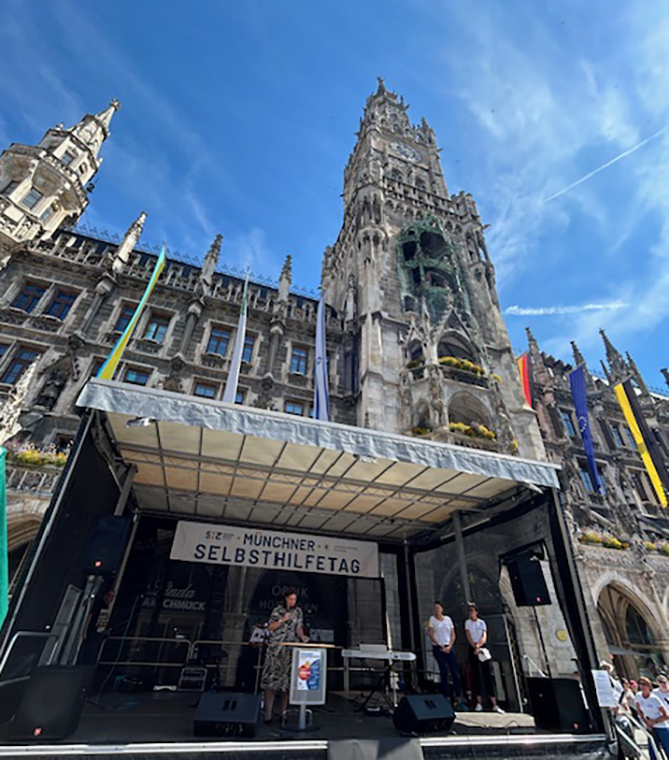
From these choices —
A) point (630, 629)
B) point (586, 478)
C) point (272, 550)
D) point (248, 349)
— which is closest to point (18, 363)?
point (248, 349)

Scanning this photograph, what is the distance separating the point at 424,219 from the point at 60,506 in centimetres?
2804

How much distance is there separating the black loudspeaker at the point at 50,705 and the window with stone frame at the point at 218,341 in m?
16.1

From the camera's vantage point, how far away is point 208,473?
8492mm

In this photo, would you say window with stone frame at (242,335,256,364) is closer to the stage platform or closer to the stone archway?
the stage platform

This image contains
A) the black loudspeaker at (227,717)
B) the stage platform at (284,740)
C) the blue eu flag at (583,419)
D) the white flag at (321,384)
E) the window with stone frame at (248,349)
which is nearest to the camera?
the stage platform at (284,740)

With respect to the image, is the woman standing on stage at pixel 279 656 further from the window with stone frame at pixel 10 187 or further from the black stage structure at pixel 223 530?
the window with stone frame at pixel 10 187

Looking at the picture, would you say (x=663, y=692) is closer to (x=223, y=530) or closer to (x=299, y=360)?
(x=223, y=530)

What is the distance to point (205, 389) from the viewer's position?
1898 centimetres

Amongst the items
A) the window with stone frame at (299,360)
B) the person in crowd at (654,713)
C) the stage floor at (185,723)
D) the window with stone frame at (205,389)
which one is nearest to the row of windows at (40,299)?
the window with stone frame at (205,389)

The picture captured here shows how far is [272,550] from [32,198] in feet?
77.4

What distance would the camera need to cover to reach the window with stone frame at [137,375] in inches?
707

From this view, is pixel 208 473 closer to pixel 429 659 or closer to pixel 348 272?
pixel 429 659

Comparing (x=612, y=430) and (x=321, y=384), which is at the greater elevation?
(x=612, y=430)

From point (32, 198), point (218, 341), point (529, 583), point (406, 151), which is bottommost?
point (529, 583)
